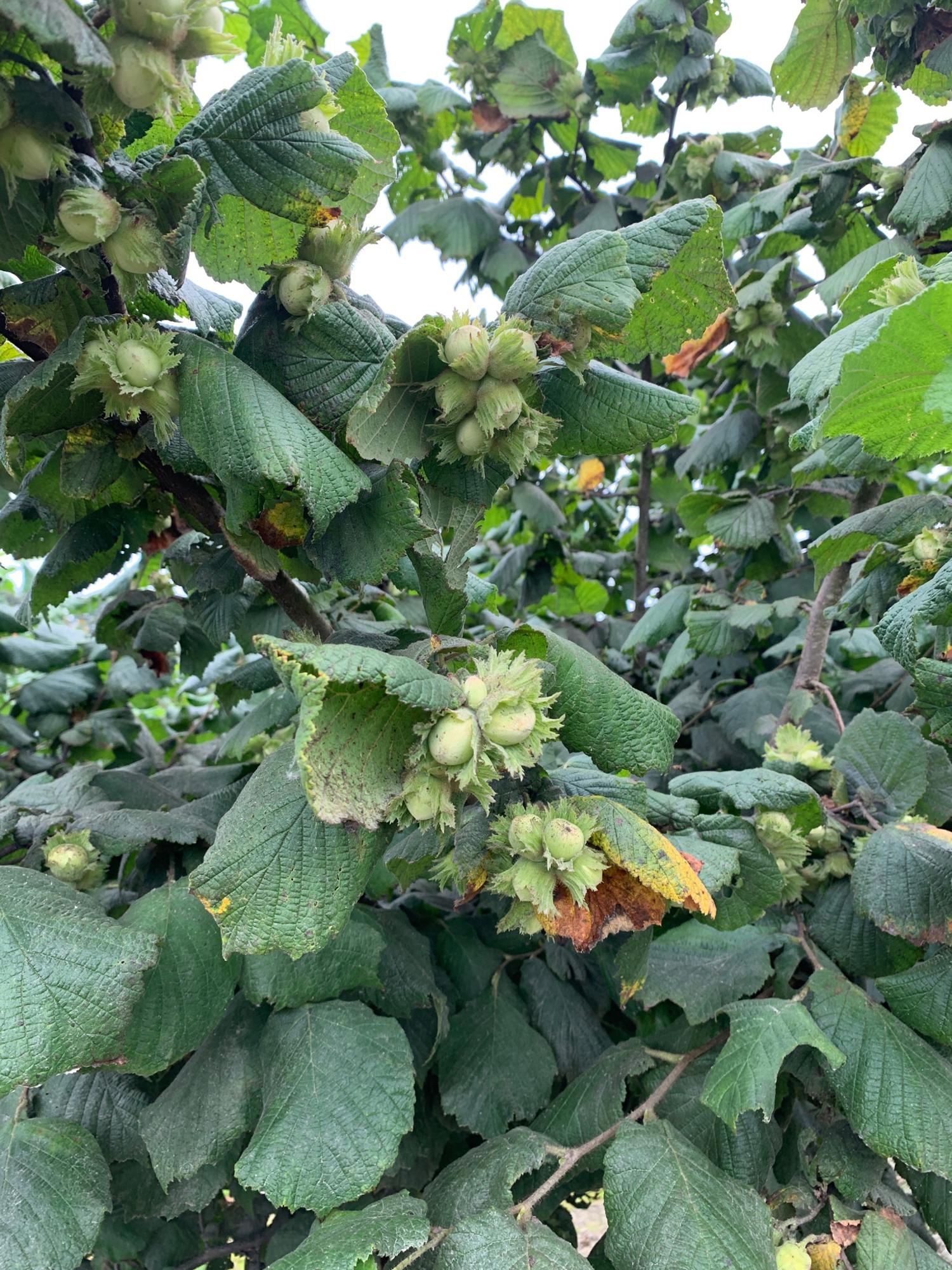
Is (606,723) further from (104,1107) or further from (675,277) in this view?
(104,1107)

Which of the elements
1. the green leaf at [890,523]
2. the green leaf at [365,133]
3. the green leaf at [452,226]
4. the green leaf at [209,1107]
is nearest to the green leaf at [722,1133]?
the green leaf at [209,1107]

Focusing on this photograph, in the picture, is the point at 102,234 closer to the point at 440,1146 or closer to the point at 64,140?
the point at 64,140

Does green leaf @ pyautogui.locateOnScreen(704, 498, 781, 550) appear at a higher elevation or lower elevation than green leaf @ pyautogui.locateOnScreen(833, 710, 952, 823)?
higher

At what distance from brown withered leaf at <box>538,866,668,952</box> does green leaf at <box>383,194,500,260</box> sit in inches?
76.2

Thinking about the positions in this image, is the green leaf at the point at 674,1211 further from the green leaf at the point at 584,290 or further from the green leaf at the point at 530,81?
the green leaf at the point at 530,81

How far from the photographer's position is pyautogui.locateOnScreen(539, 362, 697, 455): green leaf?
844 mm

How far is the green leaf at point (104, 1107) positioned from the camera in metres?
1.08

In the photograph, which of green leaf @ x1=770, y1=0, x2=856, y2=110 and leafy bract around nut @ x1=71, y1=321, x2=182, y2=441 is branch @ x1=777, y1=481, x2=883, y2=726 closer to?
green leaf @ x1=770, y1=0, x2=856, y2=110

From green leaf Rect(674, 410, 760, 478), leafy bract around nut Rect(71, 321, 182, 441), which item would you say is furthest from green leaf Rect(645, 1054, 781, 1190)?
green leaf Rect(674, 410, 760, 478)

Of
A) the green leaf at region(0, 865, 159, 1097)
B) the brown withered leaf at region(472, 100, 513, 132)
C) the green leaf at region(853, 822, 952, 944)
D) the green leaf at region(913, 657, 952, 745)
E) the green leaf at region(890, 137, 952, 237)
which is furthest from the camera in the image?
the brown withered leaf at region(472, 100, 513, 132)

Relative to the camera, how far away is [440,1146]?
136 centimetres

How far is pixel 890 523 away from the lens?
117cm

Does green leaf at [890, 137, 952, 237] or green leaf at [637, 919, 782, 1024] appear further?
green leaf at [890, 137, 952, 237]

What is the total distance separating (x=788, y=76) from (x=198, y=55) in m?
1.47
